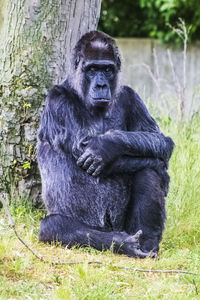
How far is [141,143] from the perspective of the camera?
382 centimetres

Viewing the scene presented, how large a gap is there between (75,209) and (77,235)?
0.22 metres

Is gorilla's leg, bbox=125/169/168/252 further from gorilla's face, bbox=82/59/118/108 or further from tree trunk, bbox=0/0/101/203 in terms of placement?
tree trunk, bbox=0/0/101/203

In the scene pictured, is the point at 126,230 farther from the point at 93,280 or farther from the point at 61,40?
the point at 61,40

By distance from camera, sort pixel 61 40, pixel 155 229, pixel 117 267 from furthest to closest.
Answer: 1. pixel 61 40
2. pixel 155 229
3. pixel 117 267

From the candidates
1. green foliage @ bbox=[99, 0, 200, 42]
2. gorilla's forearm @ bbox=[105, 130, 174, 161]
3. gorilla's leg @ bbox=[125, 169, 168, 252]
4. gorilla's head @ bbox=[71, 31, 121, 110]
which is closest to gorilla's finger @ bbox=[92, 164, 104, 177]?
gorilla's forearm @ bbox=[105, 130, 174, 161]

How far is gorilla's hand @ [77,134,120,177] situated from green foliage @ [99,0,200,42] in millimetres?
6106

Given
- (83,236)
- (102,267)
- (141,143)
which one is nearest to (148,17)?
(141,143)

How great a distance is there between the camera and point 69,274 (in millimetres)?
3170

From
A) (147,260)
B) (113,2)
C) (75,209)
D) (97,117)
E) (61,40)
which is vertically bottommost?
(147,260)

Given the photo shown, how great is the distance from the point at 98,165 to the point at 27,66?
1.37 metres

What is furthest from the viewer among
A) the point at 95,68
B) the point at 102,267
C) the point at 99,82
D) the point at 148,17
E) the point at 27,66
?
the point at 148,17

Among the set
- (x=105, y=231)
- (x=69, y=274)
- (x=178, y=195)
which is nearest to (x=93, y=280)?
(x=69, y=274)

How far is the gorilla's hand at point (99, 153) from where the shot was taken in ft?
12.1

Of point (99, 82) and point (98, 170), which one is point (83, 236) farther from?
point (99, 82)
